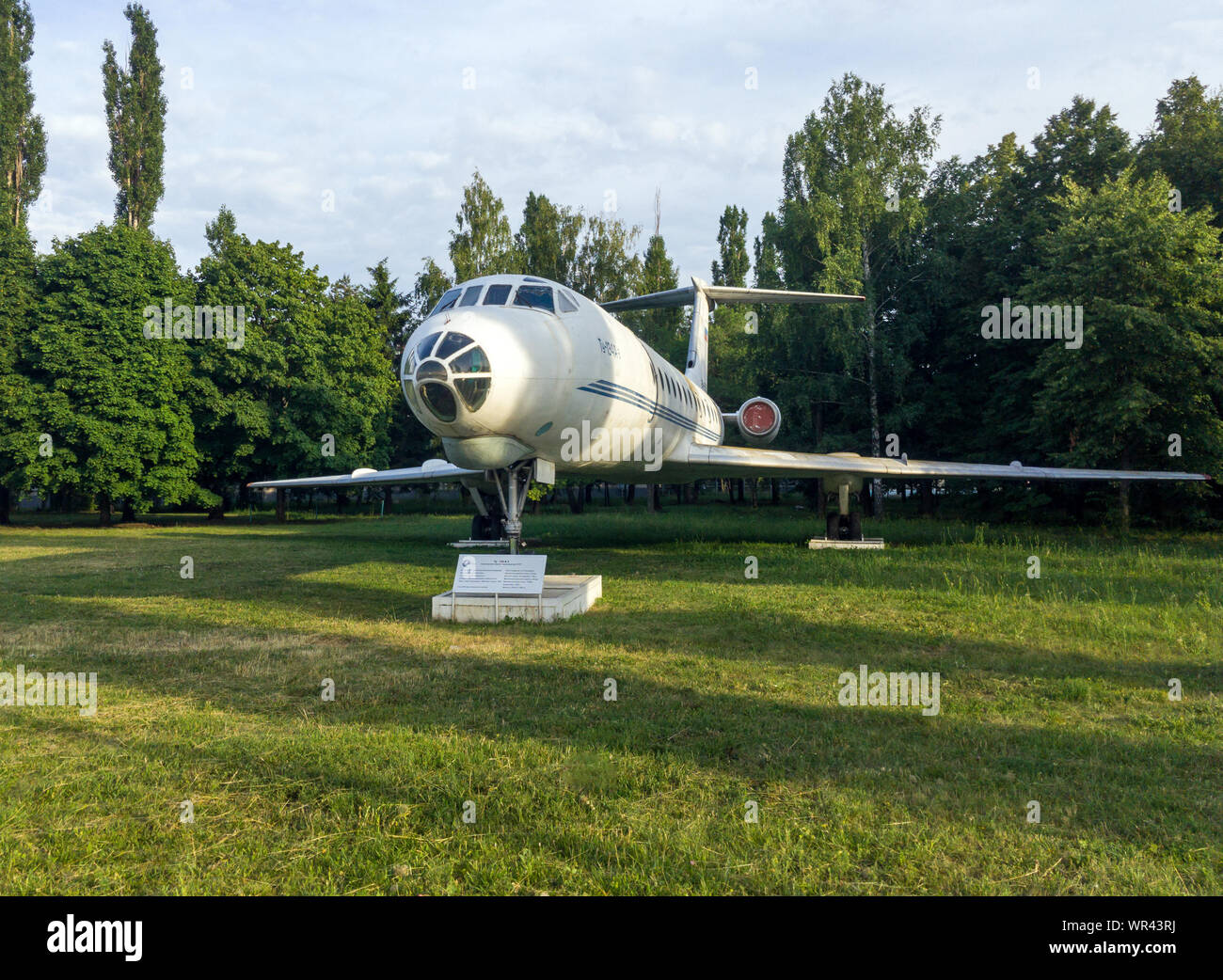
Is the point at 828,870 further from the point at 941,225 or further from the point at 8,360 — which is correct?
the point at 8,360

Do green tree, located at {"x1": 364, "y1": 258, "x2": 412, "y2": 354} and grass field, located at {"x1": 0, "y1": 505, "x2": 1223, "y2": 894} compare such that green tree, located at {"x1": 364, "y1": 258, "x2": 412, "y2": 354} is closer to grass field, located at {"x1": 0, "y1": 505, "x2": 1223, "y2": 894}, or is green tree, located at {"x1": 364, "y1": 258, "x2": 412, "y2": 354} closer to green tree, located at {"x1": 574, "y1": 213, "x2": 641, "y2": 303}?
green tree, located at {"x1": 574, "y1": 213, "x2": 641, "y2": 303}

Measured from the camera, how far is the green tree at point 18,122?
109 feet

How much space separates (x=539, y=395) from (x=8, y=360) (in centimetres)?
2935

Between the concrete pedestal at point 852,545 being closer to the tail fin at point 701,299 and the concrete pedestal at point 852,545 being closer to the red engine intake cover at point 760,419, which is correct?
the red engine intake cover at point 760,419

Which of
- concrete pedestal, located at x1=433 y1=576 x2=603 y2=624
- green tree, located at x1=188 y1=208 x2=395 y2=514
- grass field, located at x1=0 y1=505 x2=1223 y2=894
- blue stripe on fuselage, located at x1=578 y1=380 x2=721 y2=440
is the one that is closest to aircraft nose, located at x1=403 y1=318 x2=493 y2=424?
blue stripe on fuselage, located at x1=578 y1=380 x2=721 y2=440

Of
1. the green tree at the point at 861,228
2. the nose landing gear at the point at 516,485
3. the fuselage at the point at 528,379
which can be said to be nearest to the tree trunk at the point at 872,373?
the green tree at the point at 861,228

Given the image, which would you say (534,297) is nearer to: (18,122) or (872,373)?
(872,373)

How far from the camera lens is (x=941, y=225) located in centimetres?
2878

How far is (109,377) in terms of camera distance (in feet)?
89.1

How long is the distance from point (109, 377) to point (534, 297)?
25.6 metres

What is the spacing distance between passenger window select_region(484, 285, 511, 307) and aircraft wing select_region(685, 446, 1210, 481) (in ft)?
19.5

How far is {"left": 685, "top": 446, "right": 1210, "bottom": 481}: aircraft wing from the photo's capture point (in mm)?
13852

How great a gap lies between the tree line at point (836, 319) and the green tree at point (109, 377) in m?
0.10

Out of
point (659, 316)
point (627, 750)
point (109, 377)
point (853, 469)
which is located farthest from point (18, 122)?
point (627, 750)
